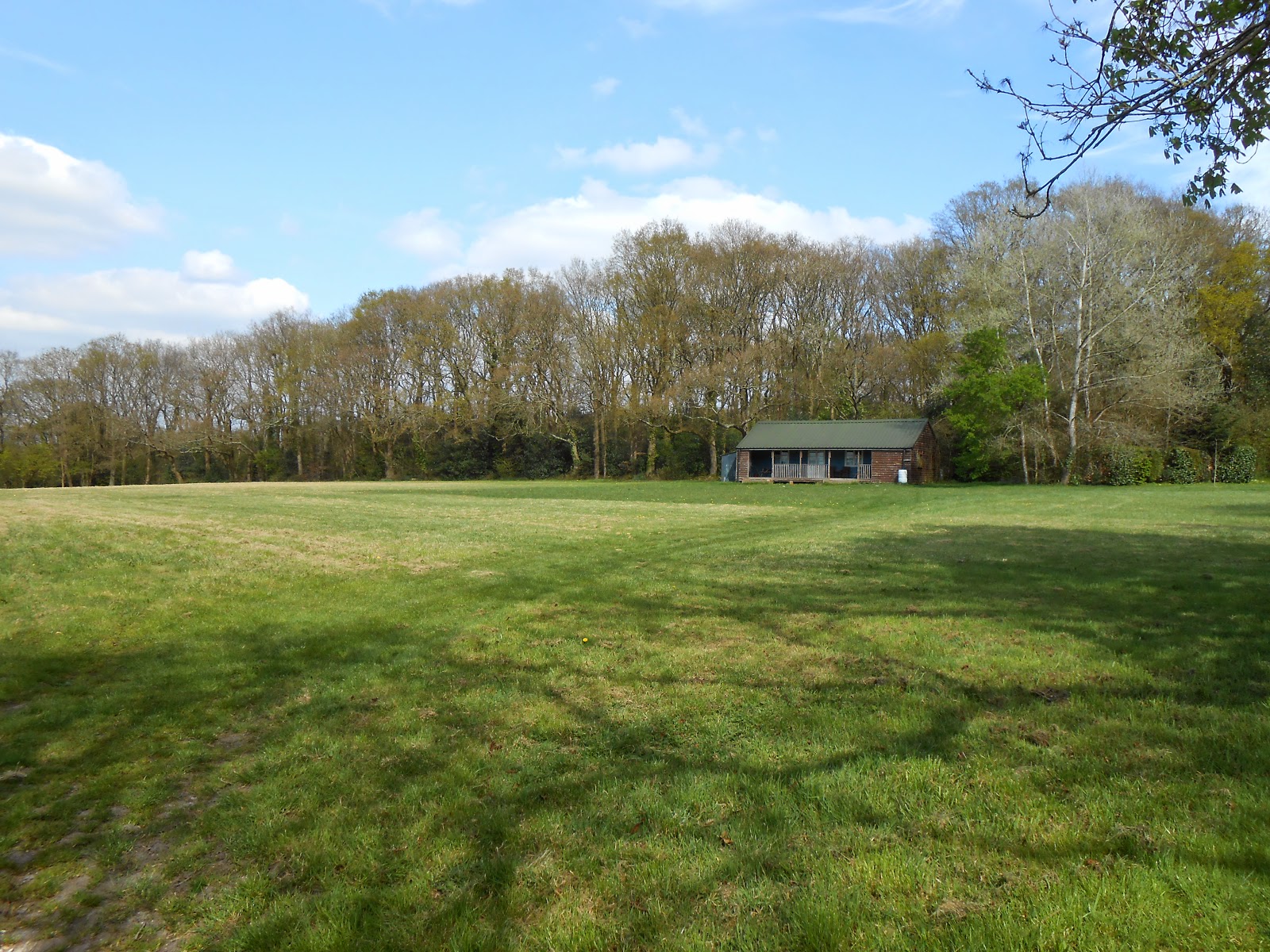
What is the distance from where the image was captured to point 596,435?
54.6 metres

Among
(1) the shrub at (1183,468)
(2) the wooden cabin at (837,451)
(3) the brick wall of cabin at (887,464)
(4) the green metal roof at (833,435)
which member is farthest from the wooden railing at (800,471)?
(1) the shrub at (1183,468)

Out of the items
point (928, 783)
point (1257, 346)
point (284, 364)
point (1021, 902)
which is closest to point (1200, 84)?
point (928, 783)

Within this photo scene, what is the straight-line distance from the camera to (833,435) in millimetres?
45188

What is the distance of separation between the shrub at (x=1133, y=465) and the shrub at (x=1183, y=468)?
0.52m

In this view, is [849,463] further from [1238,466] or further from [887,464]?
[1238,466]

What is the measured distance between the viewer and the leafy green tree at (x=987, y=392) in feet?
121

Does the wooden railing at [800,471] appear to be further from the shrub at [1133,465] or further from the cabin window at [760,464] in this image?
the shrub at [1133,465]

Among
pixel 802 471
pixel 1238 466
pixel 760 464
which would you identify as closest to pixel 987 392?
pixel 802 471

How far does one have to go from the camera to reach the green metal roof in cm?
4366

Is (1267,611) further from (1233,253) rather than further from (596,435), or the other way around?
(596,435)

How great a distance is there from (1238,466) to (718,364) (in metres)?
28.2

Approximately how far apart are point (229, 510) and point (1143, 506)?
26.6 meters

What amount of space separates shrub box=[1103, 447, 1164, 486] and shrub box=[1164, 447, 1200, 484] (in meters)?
0.52

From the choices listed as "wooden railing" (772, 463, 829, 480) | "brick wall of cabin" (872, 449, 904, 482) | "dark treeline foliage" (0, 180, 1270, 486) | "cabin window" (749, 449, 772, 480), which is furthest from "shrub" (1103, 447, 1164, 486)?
"cabin window" (749, 449, 772, 480)
